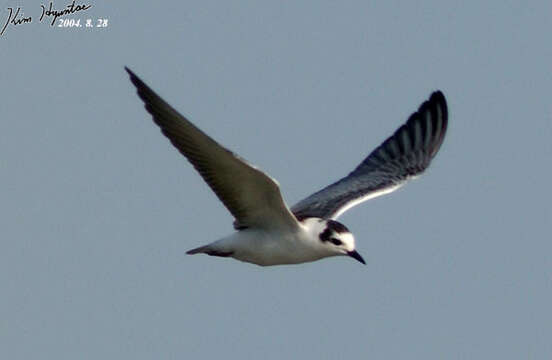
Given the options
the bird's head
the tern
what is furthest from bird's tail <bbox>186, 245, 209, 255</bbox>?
the bird's head

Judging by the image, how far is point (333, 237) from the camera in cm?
1345

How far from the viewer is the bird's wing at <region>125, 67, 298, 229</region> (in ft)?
39.1

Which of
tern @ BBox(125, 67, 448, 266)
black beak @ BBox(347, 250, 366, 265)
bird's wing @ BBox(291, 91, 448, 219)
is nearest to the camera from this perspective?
tern @ BBox(125, 67, 448, 266)

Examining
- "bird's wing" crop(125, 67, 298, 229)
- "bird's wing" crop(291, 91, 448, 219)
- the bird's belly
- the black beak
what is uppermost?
"bird's wing" crop(291, 91, 448, 219)

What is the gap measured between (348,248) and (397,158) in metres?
3.71

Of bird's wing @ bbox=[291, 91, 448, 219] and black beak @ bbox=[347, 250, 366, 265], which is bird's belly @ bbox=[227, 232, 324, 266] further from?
bird's wing @ bbox=[291, 91, 448, 219]

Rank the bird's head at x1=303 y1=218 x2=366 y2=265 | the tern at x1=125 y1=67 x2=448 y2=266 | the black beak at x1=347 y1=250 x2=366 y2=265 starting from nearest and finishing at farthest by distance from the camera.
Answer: the tern at x1=125 y1=67 x2=448 y2=266 → the bird's head at x1=303 y1=218 x2=366 y2=265 → the black beak at x1=347 y1=250 x2=366 y2=265

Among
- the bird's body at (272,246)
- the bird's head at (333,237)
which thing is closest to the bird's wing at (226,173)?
the bird's body at (272,246)

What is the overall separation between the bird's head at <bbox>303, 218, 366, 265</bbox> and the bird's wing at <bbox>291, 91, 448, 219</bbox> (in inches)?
88.0

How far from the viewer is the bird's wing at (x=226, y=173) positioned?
11.9 meters

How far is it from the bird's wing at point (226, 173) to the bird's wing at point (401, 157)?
2.79 m

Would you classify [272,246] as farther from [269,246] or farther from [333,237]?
[333,237]

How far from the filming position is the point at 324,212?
15.2 meters

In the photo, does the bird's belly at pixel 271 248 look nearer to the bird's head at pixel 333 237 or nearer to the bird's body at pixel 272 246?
the bird's body at pixel 272 246
